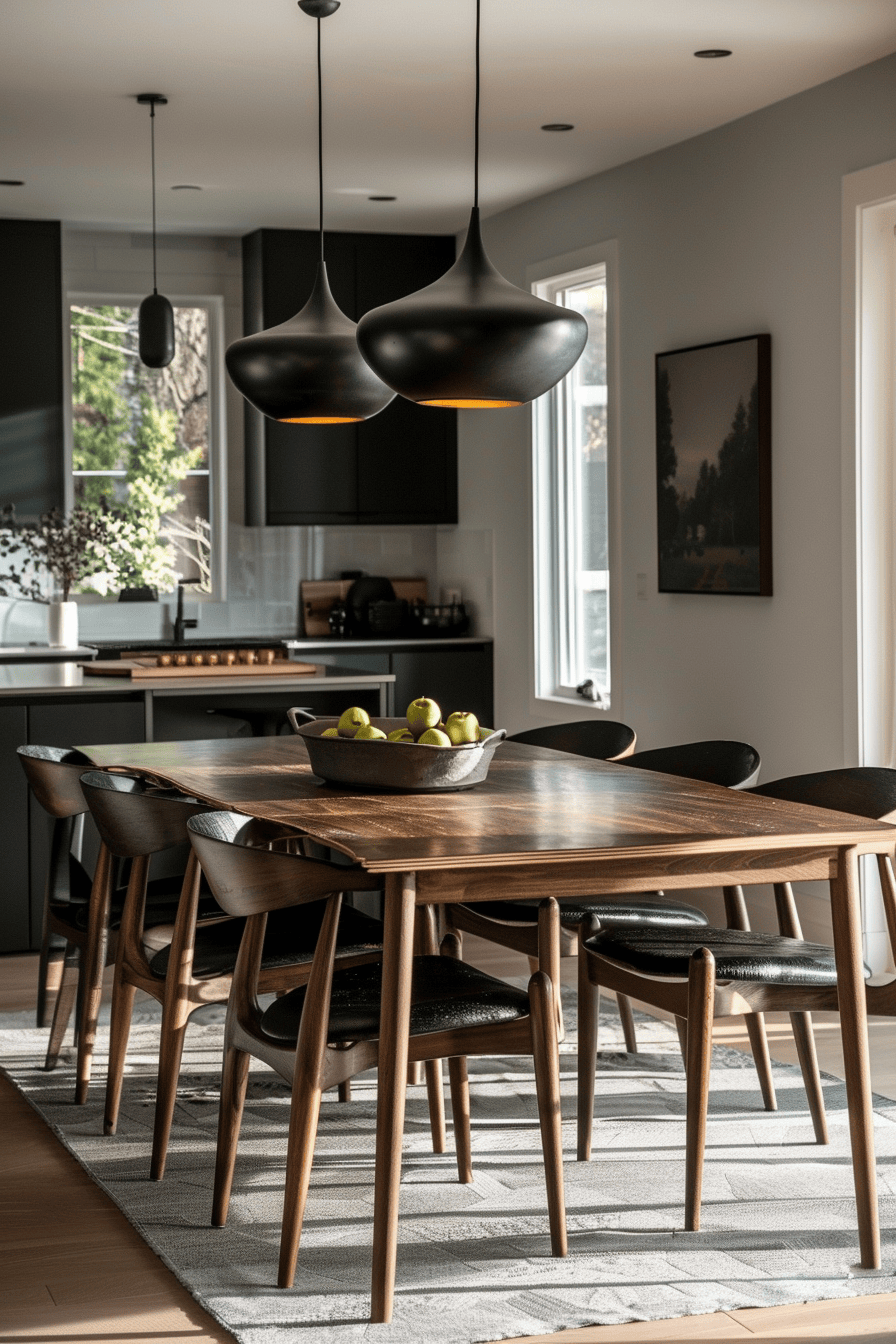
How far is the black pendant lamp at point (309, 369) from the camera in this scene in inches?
151

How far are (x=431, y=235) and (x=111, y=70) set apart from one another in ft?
10.0

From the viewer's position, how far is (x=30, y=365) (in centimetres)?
760

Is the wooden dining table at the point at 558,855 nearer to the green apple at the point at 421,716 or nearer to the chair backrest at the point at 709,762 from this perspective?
the green apple at the point at 421,716

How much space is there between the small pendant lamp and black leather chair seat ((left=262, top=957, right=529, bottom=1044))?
108 centimetres

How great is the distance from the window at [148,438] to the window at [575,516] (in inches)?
68.1

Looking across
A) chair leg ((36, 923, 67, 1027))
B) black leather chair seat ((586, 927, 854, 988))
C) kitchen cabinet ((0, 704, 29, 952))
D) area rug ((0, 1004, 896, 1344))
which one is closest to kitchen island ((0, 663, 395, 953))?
kitchen cabinet ((0, 704, 29, 952))

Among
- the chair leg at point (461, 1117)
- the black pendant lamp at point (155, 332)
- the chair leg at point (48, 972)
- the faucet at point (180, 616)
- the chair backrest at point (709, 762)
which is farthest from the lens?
the faucet at point (180, 616)

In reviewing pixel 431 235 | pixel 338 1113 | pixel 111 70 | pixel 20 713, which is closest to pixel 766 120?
pixel 111 70

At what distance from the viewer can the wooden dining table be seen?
2.90 meters

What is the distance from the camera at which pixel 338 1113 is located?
4.11 meters

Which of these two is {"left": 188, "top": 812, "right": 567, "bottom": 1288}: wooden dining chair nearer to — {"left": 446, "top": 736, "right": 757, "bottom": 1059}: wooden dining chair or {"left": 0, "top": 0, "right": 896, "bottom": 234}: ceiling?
{"left": 446, "top": 736, "right": 757, "bottom": 1059}: wooden dining chair

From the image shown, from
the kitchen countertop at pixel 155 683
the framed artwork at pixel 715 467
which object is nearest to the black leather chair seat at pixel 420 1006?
the kitchen countertop at pixel 155 683

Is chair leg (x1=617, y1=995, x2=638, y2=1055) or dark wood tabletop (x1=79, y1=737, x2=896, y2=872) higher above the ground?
dark wood tabletop (x1=79, y1=737, x2=896, y2=872)

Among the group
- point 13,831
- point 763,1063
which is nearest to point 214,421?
point 13,831
